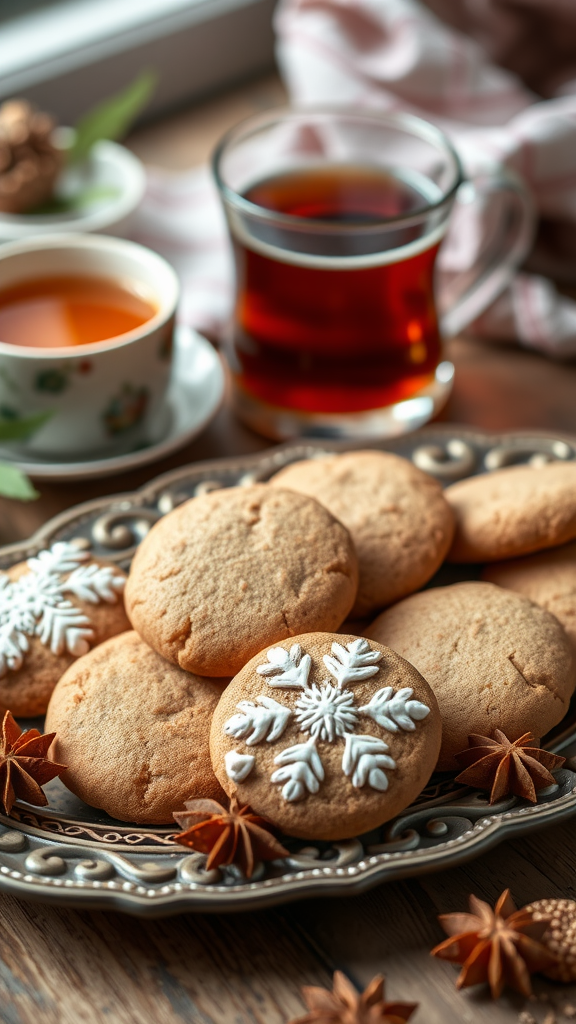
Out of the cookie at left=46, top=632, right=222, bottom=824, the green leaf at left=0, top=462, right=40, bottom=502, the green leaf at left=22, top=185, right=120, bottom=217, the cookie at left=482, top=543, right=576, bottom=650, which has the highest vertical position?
the green leaf at left=22, top=185, right=120, bottom=217

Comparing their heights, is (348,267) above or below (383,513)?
above

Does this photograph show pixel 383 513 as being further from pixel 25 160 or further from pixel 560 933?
pixel 25 160

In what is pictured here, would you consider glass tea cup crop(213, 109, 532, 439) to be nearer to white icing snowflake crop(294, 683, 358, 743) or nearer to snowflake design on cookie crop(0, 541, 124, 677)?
snowflake design on cookie crop(0, 541, 124, 677)

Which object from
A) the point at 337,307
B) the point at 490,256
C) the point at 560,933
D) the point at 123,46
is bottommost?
the point at 560,933

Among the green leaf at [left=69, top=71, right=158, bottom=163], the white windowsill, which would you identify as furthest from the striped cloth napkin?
the white windowsill

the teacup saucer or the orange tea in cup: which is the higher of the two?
the orange tea in cup

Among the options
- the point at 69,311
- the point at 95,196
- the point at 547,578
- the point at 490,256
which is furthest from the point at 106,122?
the point at 547,578
